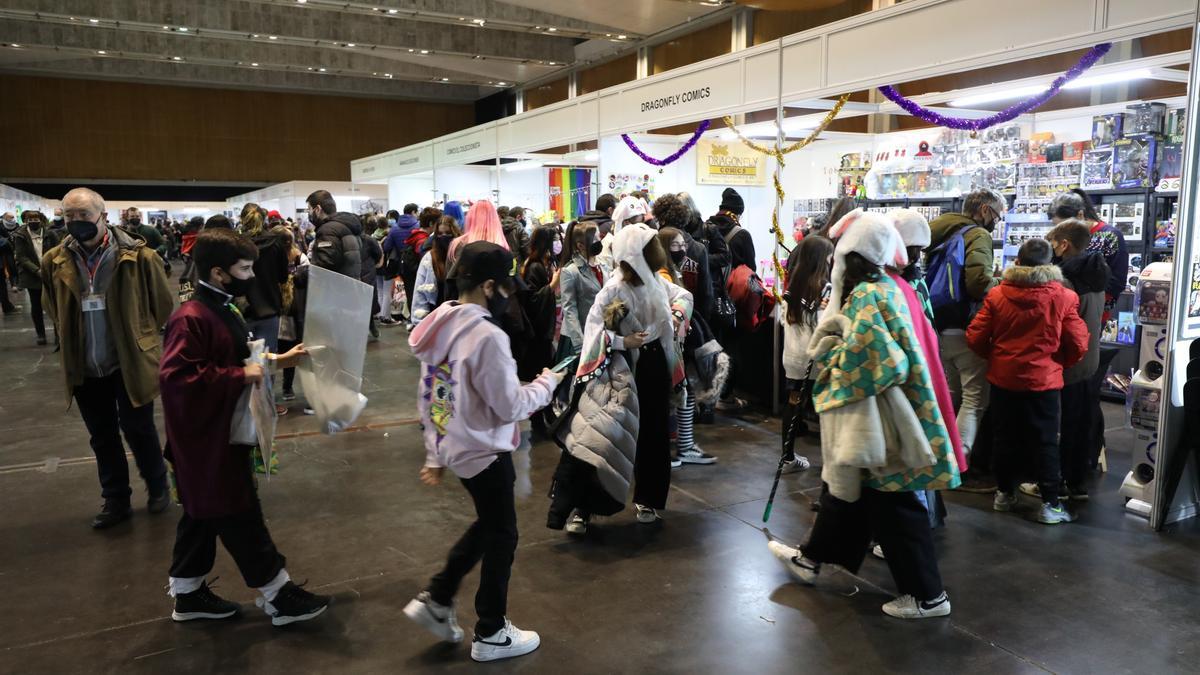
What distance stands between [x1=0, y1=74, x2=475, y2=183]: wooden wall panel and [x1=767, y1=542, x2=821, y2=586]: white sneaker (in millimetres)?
27103

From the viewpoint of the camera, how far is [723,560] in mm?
3443

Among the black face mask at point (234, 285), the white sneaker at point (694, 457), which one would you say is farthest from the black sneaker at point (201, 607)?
the white sneaker at point (694, 457)

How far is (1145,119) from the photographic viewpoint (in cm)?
593

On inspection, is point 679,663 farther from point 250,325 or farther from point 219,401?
point 250,325

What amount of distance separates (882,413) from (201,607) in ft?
8.24

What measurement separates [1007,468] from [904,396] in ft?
5.21

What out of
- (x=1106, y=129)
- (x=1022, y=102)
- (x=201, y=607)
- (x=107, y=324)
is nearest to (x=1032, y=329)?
(x=1022, y=102)

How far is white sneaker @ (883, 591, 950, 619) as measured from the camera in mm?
2910

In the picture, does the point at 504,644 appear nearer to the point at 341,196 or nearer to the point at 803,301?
the point at 803,301

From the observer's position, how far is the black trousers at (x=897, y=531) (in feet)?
9.35

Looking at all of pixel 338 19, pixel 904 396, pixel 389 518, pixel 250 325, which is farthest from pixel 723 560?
pixel 338 19

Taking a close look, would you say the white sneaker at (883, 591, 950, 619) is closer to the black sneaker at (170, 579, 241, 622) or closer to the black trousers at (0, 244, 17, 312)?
the black sneaker at (170, 579, 241, 622)

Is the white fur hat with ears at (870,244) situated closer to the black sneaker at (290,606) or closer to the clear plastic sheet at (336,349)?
the clear plastic sheet at (336,349)

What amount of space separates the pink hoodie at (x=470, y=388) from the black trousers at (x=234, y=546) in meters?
0.78
